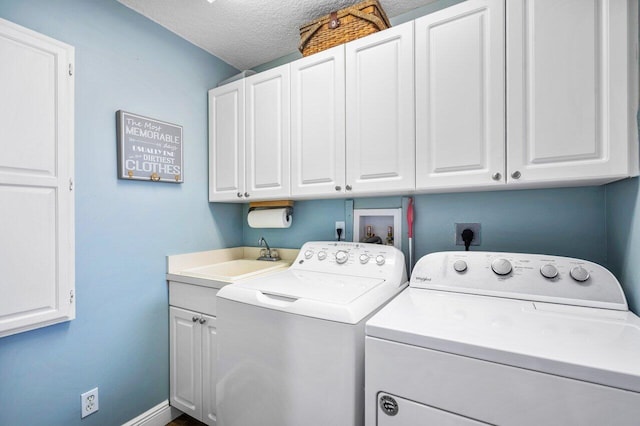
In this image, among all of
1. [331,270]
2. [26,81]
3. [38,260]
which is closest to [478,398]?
[331,270]

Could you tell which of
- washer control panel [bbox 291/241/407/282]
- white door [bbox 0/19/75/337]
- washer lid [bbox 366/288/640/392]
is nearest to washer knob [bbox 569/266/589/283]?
washer lid [bbox 366/288/640/392]

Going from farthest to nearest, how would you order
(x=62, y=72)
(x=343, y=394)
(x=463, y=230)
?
1. (x=463, y=230)
2. (x=62, y=72)
3. (x=343, y=394)

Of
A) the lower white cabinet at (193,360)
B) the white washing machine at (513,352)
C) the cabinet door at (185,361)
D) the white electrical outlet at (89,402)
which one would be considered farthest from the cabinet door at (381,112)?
the white electrical outlet at (89,402)

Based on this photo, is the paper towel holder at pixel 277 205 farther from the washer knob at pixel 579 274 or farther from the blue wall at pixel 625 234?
the blue wall at pixel 625 234

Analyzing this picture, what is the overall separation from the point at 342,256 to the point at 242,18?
155cm

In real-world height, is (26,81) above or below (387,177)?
above

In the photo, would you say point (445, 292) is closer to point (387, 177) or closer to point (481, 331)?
point (481, 331)

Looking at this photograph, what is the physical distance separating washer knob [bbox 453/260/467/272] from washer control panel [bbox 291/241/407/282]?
0.87ft

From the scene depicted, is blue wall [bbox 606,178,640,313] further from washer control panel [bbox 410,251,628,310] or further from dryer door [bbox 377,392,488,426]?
dryer door [bbox 377,392,488,426]

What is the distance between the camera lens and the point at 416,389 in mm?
864

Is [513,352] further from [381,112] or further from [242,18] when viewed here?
[242,18]

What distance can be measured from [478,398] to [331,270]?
0.93 m

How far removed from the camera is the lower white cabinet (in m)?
1.67

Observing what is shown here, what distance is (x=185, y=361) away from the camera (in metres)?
1.79
